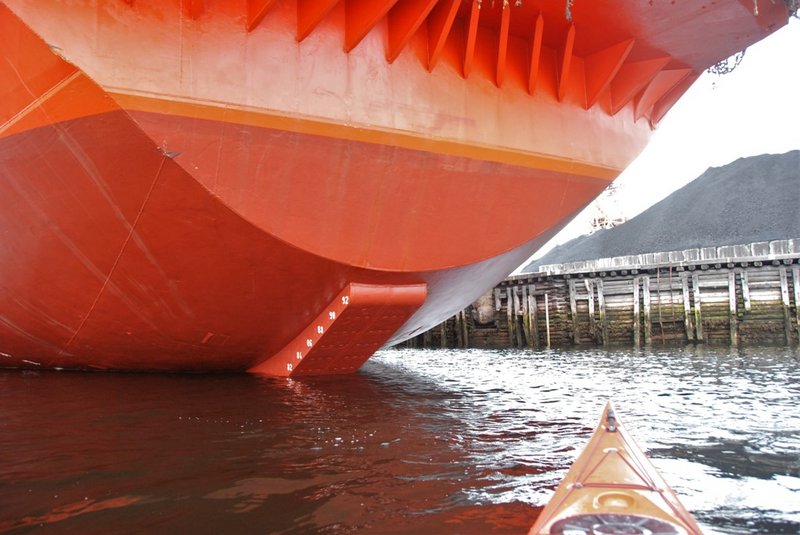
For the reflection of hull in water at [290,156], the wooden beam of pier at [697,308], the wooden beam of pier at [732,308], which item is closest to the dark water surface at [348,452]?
the reflection of hull in water at [290,156]

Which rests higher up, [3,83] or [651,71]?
[651,71]

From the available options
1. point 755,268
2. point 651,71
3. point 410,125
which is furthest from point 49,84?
point 755,268

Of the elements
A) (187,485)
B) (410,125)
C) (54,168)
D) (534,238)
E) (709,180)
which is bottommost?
(187,485)

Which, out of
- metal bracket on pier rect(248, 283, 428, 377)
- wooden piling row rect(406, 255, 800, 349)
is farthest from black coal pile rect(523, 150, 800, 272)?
metal bracket on pier rect(248, 283, 428, 377)

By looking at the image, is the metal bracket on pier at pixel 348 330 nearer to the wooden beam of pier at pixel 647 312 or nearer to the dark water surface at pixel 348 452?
the dark water surface at pixel 348 452

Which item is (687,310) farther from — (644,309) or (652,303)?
(644,309)

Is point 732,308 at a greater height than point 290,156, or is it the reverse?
point 290,156

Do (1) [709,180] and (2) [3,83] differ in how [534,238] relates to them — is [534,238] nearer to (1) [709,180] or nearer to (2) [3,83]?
(2) [3,83]

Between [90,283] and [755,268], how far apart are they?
19.1 meters

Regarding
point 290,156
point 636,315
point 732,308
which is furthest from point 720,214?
point 290,156

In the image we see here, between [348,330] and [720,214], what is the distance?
25.2m

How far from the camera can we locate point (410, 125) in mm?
6758

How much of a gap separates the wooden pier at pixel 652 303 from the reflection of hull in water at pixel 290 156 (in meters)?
12.3

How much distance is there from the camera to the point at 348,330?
8.02 metres
